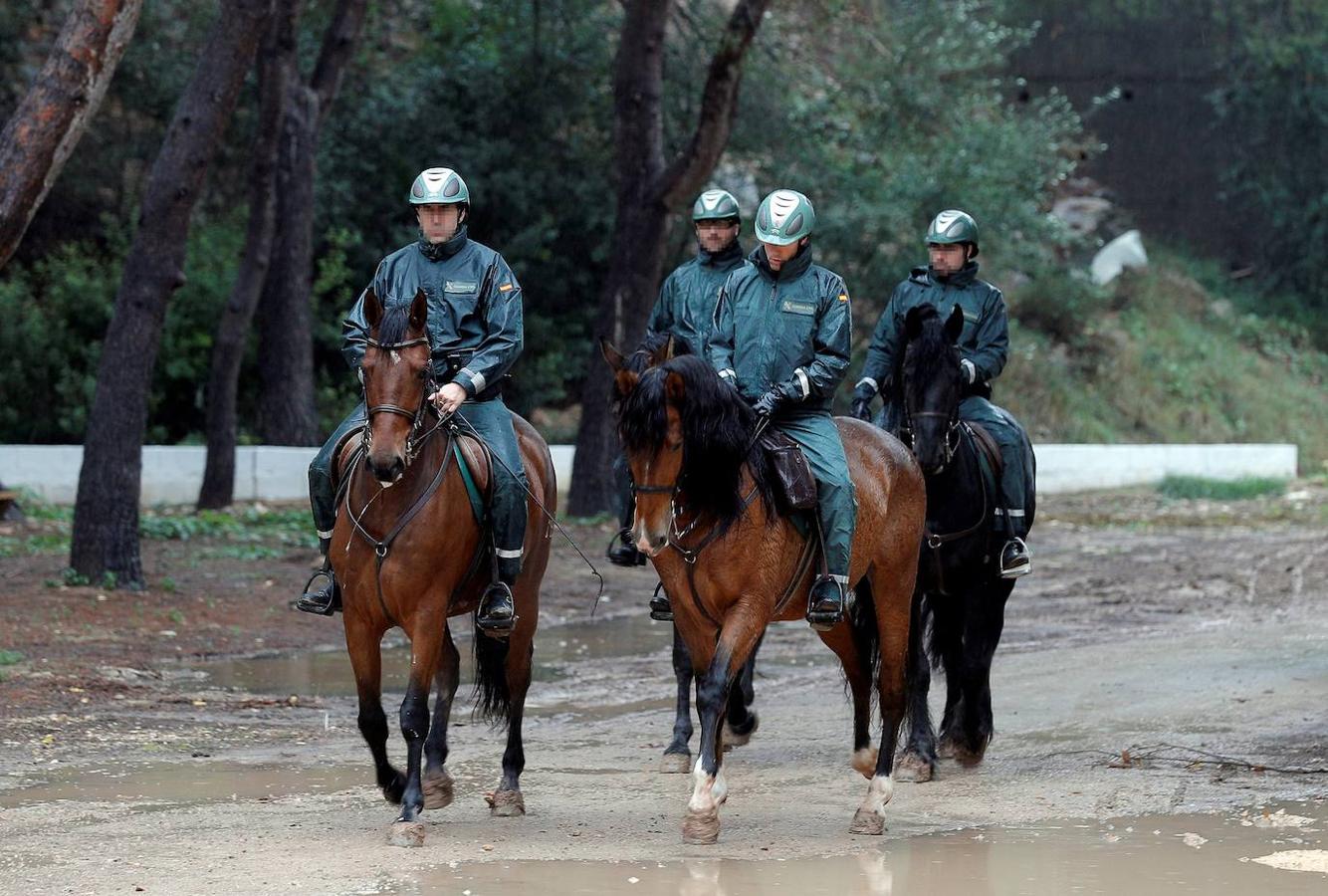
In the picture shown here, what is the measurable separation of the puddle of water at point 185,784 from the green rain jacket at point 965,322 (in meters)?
3.53

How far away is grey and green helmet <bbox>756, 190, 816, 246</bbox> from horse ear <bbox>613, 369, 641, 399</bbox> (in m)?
1.22

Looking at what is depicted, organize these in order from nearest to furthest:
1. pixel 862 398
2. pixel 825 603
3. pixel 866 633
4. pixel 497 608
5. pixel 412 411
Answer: pixel 412 411
pixel 825 603
pixel 497 608
pixel 866 633
pixel 862 398

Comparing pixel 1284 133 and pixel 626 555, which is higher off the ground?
pixel 1284 133

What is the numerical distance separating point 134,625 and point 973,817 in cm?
740

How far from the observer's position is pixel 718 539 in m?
7.05

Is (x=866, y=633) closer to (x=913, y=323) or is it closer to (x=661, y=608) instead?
(x=661, y=608)

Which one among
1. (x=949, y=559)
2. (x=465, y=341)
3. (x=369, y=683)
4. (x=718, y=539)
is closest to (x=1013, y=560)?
(x=949, y=559)

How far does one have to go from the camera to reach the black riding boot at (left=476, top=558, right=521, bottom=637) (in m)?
7.39

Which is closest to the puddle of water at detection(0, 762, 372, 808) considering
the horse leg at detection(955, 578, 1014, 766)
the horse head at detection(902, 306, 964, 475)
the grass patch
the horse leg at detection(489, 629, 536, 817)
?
the horse leg at detection(489, 629, 536, 817)

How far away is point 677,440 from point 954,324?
2600 mm

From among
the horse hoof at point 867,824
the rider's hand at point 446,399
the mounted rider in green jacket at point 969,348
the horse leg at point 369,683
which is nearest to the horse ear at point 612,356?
the rider's hand at point 446,399

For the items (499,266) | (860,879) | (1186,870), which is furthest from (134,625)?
(1186,870)

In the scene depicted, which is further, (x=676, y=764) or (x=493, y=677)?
(x=676, y=764)

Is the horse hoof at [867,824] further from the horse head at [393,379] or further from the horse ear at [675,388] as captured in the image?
the horse head at [393,379]
